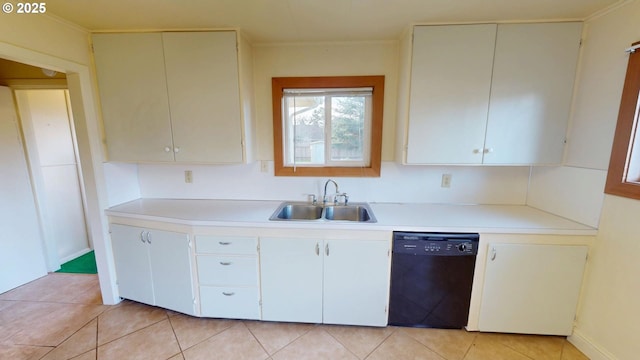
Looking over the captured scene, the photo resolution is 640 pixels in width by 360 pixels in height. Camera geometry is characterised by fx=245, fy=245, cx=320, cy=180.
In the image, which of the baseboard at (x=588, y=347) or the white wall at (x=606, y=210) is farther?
the baseboard at (x=588, y=347)

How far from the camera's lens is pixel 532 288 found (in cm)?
171

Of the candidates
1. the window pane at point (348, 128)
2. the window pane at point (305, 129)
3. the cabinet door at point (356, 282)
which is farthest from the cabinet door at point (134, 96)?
the cabinet door at point (356, 282)

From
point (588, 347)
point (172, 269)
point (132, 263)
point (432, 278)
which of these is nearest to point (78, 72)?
point (132, 263)

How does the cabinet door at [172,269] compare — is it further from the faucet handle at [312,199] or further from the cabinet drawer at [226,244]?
the faucet handle at [312,199]

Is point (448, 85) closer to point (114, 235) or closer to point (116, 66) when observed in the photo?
point (116, 66)

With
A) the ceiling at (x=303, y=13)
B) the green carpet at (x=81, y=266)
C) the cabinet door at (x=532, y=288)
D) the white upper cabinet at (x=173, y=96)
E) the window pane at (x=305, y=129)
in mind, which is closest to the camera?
the ceiling at (x=303, y=13)

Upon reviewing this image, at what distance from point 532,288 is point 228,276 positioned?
7.17 feet

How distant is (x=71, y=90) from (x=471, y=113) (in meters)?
3.04

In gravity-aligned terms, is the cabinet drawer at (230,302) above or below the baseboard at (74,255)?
above

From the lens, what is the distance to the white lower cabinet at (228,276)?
181cm

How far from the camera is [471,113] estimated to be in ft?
5.92

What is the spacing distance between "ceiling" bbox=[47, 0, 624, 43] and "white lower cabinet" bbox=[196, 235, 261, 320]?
154cm

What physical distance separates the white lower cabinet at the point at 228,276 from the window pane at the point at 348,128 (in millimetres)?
1121
